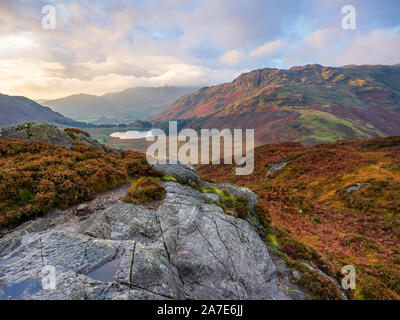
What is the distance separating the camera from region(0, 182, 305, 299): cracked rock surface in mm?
5246

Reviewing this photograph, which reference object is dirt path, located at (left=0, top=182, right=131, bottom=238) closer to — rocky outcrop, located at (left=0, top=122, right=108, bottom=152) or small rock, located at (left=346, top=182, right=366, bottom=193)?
rocky outcrop, located at (left=0, top=122, right=108, bottom=152)

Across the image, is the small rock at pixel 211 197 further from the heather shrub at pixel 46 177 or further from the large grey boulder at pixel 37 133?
the large grey boulder at pixel 37 133

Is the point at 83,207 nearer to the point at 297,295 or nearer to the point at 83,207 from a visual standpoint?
the point at 83,207

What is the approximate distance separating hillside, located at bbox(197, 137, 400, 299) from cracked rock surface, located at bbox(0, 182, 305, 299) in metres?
2.81

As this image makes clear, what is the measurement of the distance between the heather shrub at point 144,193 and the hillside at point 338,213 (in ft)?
24.2

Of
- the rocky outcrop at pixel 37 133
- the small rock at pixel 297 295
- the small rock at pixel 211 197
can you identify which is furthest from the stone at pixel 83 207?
the small rock at pixel 297 295

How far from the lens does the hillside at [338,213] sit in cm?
1059

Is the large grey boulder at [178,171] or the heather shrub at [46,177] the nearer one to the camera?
the heather shrub at [46,177]

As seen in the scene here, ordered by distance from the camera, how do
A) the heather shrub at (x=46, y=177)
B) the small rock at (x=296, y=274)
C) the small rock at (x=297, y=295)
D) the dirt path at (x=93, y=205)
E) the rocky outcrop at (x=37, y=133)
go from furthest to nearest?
the rocky outcrop at (x=37, y=133)
the small rock at (x=296, y=274)
the dirt path at (x=93, y=205)
the heather shrub at (x=46, y=177)
the small rock at (x=297, y=295)

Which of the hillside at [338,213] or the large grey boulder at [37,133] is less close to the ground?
the large grey boulder at [37,133]

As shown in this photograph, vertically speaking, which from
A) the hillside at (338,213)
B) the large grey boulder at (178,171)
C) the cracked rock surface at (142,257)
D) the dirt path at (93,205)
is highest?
the large grey boulder at (178,171)

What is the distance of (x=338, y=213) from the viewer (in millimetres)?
20062

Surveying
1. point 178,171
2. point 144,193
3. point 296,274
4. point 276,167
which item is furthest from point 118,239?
point 276,167
